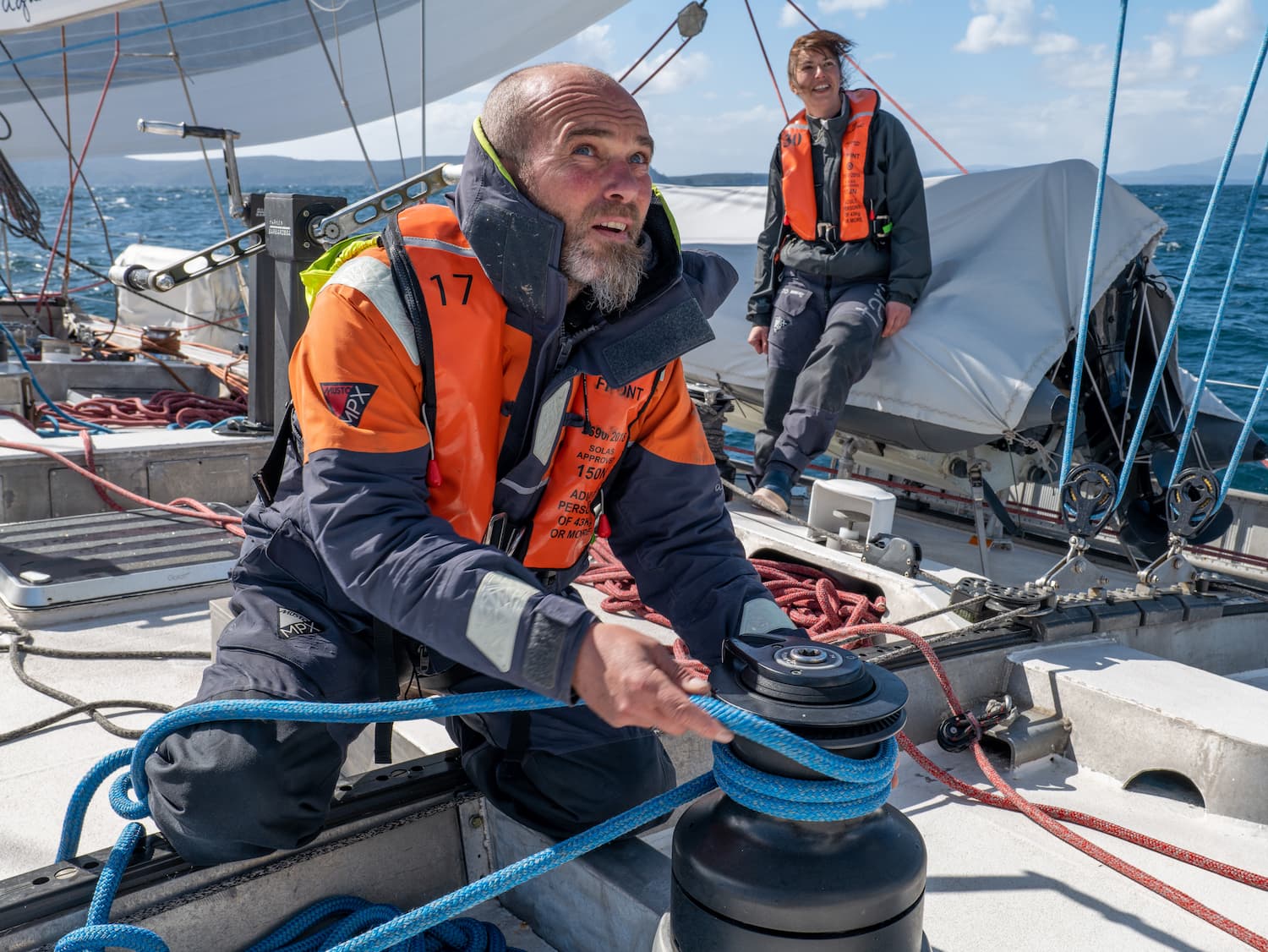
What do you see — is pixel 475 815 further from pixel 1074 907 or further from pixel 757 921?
pixel 1074 907

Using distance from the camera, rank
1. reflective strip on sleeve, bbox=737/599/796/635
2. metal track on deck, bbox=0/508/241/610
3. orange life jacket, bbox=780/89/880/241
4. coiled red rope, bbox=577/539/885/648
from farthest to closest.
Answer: orange life jacket, bbox=780/89/880/241
metal track on deck, bbox=0/508/241/610
coiled red rope, bbox=577/539/885/648
reflective strip on sleeve, bbox=737/599/796/635

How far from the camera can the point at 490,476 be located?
1.74 meters

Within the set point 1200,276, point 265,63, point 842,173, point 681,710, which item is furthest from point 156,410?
point 1200,276

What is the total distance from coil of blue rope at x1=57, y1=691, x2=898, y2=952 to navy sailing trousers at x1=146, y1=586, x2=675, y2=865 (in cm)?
7

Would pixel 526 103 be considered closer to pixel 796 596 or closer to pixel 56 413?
pixel 796 596

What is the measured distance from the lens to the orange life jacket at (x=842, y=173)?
4.15 metres

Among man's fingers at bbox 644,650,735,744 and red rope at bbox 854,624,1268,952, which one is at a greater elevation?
man's fingers at bbox 644,650,735,744

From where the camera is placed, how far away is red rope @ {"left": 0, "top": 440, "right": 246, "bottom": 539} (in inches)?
143

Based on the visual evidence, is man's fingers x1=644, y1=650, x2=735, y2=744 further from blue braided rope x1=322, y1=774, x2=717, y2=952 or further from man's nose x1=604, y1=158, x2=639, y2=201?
man's nose x1=604, y1=158, x2=639, y2=201

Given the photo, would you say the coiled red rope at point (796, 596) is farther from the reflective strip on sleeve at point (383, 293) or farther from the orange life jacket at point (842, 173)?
the orange life jacket at point (842, 173)

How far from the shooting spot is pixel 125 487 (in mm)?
4098

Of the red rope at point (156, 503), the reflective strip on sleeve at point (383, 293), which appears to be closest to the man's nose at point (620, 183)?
the reflective strip on sleeve at point (383, 293)

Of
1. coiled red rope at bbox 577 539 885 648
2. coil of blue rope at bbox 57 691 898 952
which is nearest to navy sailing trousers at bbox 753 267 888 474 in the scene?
coiled red rope at bbox 577 539 885 648

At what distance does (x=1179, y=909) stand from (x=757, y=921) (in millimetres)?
1042
